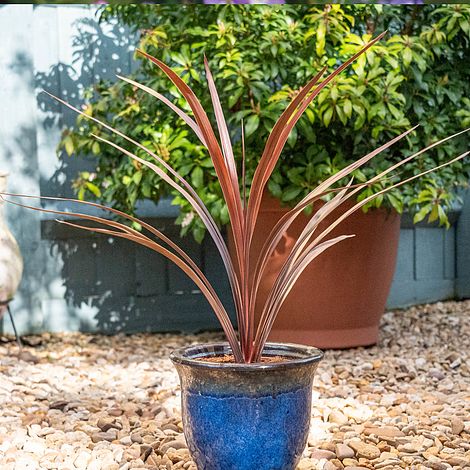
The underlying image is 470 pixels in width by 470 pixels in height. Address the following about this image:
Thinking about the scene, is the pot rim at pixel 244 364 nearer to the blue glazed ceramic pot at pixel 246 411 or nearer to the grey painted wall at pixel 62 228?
the blue glazed ceramic pot at pixel 246 411

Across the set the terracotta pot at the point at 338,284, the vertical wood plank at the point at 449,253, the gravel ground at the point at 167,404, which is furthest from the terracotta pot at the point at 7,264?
the vertical wood plank at the point at 449,253

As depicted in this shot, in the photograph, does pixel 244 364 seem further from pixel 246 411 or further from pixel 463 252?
pixel 463 252

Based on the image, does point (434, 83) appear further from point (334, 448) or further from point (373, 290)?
point (334, 448)

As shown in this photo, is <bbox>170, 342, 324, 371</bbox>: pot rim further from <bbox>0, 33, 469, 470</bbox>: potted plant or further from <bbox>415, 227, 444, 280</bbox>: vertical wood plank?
<bbox>415, 227, 444, 280</bbox>: vertical wood plank

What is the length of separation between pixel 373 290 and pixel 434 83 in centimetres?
84

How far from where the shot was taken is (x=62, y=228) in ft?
10.5

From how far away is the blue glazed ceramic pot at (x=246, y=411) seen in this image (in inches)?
48.5

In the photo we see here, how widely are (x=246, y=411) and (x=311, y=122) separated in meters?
1.49

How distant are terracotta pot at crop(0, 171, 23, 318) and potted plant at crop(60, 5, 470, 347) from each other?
14.9 inches

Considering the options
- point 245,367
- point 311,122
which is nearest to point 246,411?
point 245,367

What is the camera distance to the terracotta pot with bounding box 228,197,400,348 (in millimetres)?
2721

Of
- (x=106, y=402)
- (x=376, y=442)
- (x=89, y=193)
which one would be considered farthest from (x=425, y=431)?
(x=89, y=193)

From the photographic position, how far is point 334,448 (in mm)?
1626

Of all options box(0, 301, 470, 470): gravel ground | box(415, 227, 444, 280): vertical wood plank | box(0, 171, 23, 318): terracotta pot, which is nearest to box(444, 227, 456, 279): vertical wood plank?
box(415, 227, 444, 280): vertical wood plank
